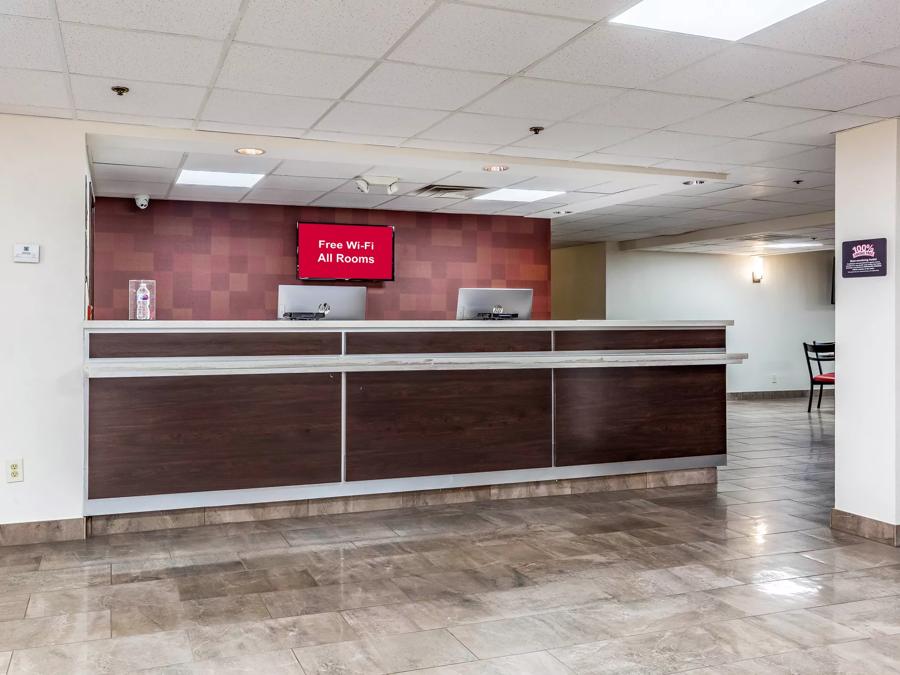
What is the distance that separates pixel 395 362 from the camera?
209 inches

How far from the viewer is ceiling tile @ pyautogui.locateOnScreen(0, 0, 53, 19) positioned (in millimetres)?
3129

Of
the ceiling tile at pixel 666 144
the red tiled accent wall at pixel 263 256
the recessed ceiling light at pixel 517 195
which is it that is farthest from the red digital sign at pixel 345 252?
the ceiling tile at pixel 666 144

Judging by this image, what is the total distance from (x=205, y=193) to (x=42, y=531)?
3.99 m

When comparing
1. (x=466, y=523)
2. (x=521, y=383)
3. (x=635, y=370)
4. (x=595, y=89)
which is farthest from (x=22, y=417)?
(x=635, y=370)

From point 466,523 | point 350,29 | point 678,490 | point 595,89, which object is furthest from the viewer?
point 678,490

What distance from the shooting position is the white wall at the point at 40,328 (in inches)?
183

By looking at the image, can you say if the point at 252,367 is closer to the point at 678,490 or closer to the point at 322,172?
the point at 322,172

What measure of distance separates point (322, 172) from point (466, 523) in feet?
10.8

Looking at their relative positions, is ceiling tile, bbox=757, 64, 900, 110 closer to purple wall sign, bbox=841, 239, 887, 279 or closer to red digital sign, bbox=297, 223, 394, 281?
purple wall sign, bbox=841, 239, 887, 279

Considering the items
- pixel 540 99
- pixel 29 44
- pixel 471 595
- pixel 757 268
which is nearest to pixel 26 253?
pixel 29 44

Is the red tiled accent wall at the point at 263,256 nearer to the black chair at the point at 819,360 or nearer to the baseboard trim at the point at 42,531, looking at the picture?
the baseboard trim at the point at 42,531

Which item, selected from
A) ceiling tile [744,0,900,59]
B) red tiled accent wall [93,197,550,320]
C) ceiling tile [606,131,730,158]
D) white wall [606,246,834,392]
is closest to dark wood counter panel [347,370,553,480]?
ceiling tile [606,131,730,158]

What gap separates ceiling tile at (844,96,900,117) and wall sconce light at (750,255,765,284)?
937cm

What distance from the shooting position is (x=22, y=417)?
4.68 meters
